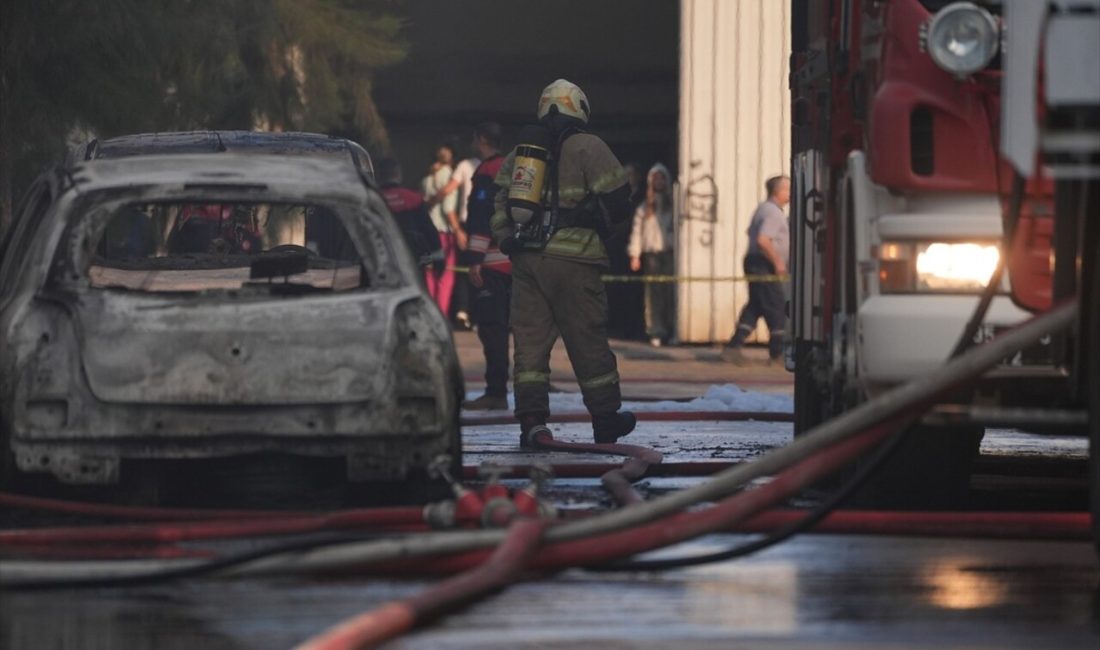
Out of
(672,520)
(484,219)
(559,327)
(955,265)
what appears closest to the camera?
(672,520)

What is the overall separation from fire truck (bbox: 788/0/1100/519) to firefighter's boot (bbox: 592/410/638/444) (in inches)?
96.7

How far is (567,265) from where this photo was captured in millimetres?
13172

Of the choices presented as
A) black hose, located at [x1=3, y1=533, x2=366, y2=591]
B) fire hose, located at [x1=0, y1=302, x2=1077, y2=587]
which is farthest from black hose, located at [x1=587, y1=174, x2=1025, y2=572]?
black hose, located at [x1=3, y1=533, x2=366, y2=591]

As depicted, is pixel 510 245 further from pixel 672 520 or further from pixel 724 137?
pixel 724 137

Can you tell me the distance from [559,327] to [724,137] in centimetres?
1186

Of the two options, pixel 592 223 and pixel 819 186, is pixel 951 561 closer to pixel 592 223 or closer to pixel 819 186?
pixel 819 186

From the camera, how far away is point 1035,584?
25.6ft

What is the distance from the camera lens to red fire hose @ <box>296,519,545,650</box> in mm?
6262

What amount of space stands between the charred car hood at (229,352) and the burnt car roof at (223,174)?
2.03ft

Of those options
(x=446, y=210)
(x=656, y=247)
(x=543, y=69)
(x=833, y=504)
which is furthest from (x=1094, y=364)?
(x=543, y=69)

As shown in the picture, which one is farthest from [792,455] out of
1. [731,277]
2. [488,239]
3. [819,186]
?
[731,277]

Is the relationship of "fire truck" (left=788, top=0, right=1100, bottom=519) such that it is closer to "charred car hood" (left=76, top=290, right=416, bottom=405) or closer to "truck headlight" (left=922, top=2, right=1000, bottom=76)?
"truck headlight" (left=922, top=2, right=1000, bottom=76)

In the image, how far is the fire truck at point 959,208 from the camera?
22.9 feet

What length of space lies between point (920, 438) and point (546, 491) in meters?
1.55
